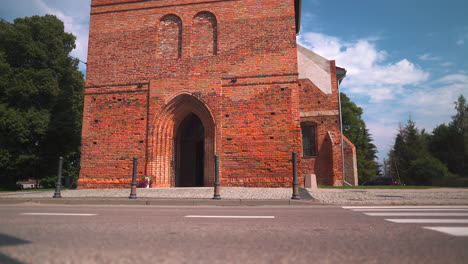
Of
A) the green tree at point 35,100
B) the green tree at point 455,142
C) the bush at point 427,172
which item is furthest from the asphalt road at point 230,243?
the green tree at point 455,142

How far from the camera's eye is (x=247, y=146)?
40.6 ft

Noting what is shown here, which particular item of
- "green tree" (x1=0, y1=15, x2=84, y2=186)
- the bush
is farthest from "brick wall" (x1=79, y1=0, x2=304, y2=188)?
the bush

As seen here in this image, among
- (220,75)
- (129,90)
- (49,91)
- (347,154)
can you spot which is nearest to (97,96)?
(129,90)

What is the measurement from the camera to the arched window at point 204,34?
13602mm

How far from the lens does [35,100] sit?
741 inches

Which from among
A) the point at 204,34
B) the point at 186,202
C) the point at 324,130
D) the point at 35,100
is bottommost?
the point at 186,202

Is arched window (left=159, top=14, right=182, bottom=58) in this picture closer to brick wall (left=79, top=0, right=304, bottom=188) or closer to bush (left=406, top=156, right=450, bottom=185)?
brick wall (left=79, top=0, right=304, bottom=188)

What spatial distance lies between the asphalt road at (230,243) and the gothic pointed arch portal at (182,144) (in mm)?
9031

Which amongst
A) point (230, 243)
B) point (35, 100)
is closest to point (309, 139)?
point (230, 243)

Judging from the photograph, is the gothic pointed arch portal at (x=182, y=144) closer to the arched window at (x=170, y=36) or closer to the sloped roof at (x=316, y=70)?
the arched window at (x=170, y=36)

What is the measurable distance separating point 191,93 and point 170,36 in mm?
3339

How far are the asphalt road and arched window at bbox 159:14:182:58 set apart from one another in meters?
11.2

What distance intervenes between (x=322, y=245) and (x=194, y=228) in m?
1.59

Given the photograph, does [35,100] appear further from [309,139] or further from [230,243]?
[230,243]
